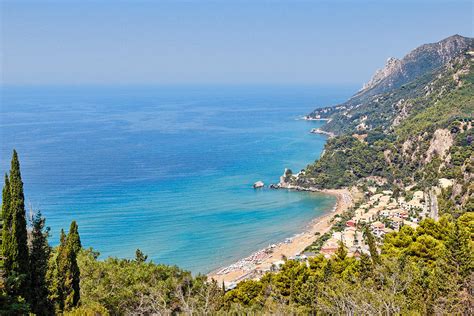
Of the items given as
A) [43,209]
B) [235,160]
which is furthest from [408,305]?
[235,160]

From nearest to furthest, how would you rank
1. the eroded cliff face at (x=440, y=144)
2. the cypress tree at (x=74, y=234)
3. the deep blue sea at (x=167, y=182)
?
the cypress tree at (x=74, y=234) < the deep blue sea at (x=167, y=182) < the eroded cliff face at (x=440, y=144)

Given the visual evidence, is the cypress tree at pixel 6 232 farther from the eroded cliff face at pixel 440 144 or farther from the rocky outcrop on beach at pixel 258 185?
the eroded cliff face at pixel 440 144

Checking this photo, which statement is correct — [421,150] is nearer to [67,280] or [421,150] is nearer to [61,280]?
[67,280]

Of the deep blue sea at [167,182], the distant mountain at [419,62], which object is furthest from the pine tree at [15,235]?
the distant mountain at [419,62]

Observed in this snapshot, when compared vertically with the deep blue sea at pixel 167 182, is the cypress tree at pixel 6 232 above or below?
above

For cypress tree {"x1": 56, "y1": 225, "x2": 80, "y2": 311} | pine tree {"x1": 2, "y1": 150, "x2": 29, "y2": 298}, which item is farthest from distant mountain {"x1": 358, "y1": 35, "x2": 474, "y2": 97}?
pine tree {"x1": 2, "y1": 150, "x2": 29, "y2": 298}

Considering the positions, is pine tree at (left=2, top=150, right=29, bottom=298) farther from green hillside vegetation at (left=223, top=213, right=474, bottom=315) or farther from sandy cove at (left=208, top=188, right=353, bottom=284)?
sandy cove at (left=208, top=188, right=353, bottom=284)

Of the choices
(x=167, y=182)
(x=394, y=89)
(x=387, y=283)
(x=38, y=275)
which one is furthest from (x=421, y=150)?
(x=394, y=89)
